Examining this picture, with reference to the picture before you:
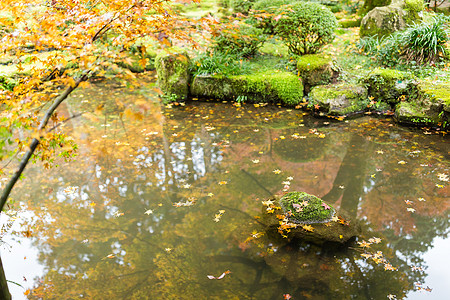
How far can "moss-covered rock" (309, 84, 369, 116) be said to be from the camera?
718 centimetres

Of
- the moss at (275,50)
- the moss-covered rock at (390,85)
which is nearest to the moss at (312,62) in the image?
the moss-covered rock at (390,85)

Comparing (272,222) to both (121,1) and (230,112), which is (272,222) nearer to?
(121,1)

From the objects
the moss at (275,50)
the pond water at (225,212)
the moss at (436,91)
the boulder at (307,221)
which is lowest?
the pond water at (225,212)

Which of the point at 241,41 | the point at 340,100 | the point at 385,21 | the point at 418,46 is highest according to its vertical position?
the point at 385,21

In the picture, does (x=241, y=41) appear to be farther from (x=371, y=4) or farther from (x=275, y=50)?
(x=371, y=4)

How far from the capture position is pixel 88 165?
18.5ft

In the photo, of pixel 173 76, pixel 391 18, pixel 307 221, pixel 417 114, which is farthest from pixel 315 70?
pixel 307 221

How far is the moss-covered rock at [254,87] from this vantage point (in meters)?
7.82

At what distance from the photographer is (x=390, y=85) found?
286 inches

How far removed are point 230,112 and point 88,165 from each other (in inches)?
135

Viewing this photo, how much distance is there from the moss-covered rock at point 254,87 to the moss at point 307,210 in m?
4.21

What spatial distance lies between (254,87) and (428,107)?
3.73m

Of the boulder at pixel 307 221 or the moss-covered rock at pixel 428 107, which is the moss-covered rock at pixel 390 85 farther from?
the boulder at pixel 307 221

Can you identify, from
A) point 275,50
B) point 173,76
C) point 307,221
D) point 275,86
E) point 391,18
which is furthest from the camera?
point 275,50
